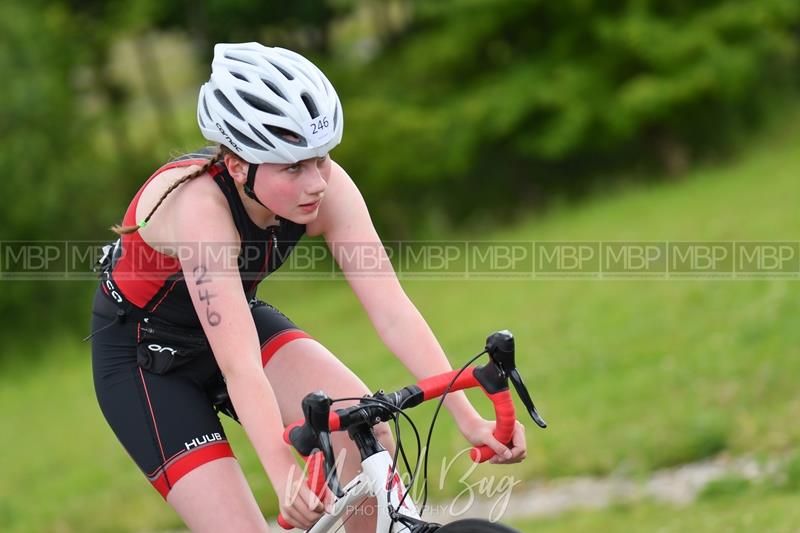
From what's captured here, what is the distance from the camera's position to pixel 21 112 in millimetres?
21250

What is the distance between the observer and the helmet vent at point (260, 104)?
3414 mm

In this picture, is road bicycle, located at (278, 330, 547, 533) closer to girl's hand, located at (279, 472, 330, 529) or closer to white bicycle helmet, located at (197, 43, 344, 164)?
girl's hand, located at (279, 472, 330, 529)

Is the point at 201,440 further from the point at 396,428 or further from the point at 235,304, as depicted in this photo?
the point at 396,428

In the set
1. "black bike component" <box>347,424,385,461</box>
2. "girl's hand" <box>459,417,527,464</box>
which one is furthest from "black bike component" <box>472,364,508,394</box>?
"black bike component" <box>347,424,385,461</box>

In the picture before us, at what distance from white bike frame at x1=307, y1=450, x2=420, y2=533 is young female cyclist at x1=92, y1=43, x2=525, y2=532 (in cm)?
24

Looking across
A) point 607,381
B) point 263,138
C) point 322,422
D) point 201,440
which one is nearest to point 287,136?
point 263,138

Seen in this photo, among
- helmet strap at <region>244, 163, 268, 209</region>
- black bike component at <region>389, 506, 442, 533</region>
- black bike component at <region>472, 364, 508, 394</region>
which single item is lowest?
black bike component at <region>389, 506, 442, 533</region>

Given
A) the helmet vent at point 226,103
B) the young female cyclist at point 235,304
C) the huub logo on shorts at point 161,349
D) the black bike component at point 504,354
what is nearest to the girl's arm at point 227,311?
the young female cyclist at point 235,304

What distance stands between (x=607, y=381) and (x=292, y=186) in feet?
22.9

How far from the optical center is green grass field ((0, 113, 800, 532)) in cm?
791

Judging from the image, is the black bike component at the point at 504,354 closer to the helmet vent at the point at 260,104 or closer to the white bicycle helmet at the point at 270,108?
the white bicycle helmet at the point at 270,108

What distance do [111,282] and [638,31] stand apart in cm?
1862

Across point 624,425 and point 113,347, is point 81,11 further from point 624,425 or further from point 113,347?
point 113,347

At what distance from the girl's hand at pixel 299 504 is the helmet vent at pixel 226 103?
3.58 feet
